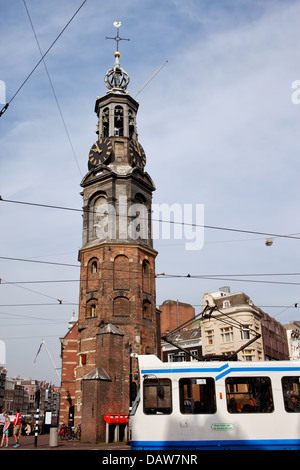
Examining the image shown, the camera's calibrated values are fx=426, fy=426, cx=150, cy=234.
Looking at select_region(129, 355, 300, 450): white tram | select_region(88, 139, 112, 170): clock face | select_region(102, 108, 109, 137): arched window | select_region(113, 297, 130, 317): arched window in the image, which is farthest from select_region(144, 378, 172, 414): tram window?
select_region(102, 108, 109, 137): arched window

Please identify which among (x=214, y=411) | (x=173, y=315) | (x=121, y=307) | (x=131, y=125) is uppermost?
(x=131, y=125)

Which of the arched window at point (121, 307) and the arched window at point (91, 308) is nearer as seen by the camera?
the arched window at point (121, 307)

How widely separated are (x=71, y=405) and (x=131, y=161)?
2387 centimetres

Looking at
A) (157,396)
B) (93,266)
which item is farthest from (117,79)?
(157,396)

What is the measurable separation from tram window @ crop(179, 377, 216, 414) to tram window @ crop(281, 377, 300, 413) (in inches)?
95.4

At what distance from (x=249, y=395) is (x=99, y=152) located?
99.8 feet

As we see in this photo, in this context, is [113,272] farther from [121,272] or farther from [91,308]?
[91,308]

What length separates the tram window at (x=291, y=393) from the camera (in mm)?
14336

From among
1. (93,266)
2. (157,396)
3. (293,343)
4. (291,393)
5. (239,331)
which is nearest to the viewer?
(291,393)

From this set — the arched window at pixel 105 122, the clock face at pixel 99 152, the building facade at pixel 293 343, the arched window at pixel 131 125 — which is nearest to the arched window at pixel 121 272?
the clock face at pixel 99 152

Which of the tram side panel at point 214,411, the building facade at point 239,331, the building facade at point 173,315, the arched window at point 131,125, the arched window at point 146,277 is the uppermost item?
the arched window at point 131,125

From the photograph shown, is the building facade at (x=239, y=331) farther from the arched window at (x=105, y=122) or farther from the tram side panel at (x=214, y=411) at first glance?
the tram side panel at (x=214, y=411)

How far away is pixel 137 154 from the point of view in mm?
41406
